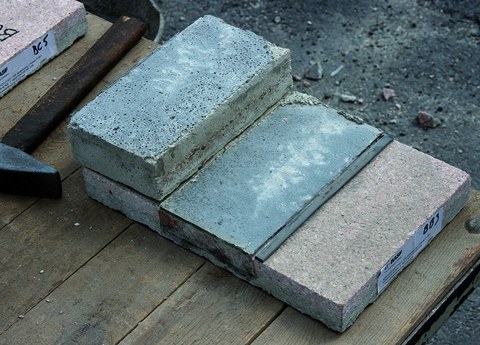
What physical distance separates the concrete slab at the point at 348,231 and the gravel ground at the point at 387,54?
1.55m

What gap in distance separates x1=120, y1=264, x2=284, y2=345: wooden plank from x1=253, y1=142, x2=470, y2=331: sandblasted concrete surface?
5cm

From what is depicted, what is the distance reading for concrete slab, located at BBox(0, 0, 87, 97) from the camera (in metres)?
2.82

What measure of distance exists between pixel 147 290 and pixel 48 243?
1.02 ft

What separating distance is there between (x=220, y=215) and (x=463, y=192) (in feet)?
2.03

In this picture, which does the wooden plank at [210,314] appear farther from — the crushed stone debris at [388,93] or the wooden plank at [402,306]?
the crushed stone debris at [388,93]

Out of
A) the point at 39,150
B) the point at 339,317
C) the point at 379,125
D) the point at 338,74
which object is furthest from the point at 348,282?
the point at 338,74

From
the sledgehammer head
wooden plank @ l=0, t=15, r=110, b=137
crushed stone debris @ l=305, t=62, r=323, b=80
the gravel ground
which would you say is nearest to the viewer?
the sledgehammer head

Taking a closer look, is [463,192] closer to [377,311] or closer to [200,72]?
[377,311]

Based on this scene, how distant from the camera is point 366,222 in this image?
2.25 metres

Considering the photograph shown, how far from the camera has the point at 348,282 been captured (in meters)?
2.12

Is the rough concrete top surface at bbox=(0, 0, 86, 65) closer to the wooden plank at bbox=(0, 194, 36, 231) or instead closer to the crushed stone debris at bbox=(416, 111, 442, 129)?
the wooden plank at bbox=(0, 194, 36, 231)

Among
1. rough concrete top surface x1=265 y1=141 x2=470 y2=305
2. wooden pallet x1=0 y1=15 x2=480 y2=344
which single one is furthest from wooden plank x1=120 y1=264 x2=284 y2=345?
rough concrete top surface x1=265 y1=141 x2=470 y2=305

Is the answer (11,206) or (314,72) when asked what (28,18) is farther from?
(314,72)

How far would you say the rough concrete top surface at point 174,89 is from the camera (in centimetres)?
→ 232
